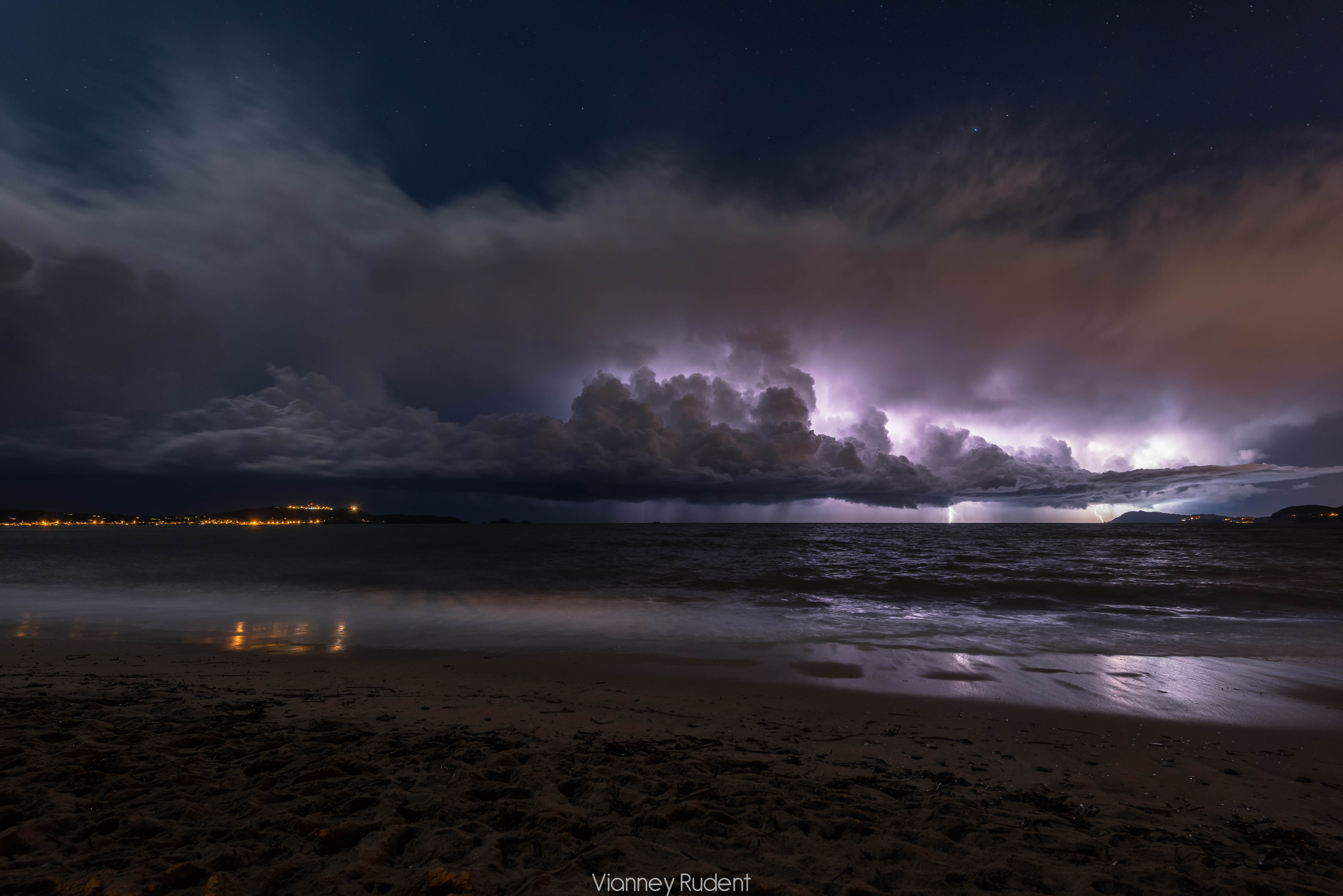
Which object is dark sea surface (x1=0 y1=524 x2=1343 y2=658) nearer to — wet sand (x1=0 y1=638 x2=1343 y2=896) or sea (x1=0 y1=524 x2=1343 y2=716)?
sea (x1=0 y1=524 x2=1343 y2=716)

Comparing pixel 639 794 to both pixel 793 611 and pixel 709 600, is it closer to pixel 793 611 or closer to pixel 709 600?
pixel 793 611

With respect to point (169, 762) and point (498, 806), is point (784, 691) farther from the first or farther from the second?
point (169, 762)

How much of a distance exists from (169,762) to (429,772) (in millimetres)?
2720

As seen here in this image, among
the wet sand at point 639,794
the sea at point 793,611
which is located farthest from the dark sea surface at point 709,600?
the wet sand at point 639,794

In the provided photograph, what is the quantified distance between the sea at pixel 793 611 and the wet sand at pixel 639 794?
108 inches

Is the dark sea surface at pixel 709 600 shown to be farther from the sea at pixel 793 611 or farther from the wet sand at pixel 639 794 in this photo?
the wet sand at pixel 639 794

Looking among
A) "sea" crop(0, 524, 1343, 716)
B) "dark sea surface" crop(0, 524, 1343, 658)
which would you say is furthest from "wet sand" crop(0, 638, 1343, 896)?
"dark sea surface" crop(0, 524, 1343, 658)

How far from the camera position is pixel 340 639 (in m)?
15.3

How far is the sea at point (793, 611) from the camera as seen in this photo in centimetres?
1281

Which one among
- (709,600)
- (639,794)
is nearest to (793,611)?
(709,600)

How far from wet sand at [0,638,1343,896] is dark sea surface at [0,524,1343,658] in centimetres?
586

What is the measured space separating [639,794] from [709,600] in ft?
66.1

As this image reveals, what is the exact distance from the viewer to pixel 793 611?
22.0 m

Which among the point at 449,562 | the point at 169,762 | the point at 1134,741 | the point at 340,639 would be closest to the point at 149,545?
the point at 449,562
